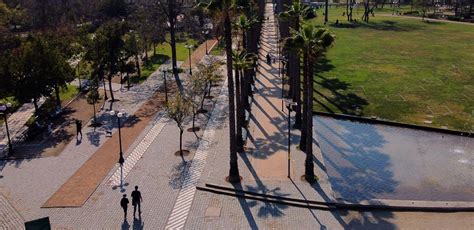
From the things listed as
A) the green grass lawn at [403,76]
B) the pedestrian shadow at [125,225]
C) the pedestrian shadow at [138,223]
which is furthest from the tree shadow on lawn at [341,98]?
the pedestrian shadow at [125,225]

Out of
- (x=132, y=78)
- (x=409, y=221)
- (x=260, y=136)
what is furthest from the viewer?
(x=132, y=78)

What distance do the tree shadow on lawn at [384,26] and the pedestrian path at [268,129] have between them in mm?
39273

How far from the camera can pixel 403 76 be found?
5441 cm

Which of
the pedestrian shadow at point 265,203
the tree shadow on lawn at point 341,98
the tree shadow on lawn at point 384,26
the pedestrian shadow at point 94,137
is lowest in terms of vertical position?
the pedestrian shadow at point 265,203

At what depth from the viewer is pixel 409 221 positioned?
25.4 meters

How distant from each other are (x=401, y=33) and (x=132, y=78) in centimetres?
5012

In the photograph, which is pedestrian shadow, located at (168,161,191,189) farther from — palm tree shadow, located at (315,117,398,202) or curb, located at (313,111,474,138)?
curb, located at (313,111,474,138)

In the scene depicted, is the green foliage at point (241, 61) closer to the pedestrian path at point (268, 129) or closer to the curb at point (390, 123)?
the pedestrian path at point (268, 129)

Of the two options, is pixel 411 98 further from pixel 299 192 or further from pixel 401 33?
pixel 401 33

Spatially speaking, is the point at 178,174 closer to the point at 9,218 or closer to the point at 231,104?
the point at 231,104

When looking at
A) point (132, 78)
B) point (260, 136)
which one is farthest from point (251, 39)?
point (132, 78)

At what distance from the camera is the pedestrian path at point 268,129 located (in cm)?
3127

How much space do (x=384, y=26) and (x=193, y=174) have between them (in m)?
74.2

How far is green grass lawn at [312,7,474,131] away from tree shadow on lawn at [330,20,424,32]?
9.33 ft
